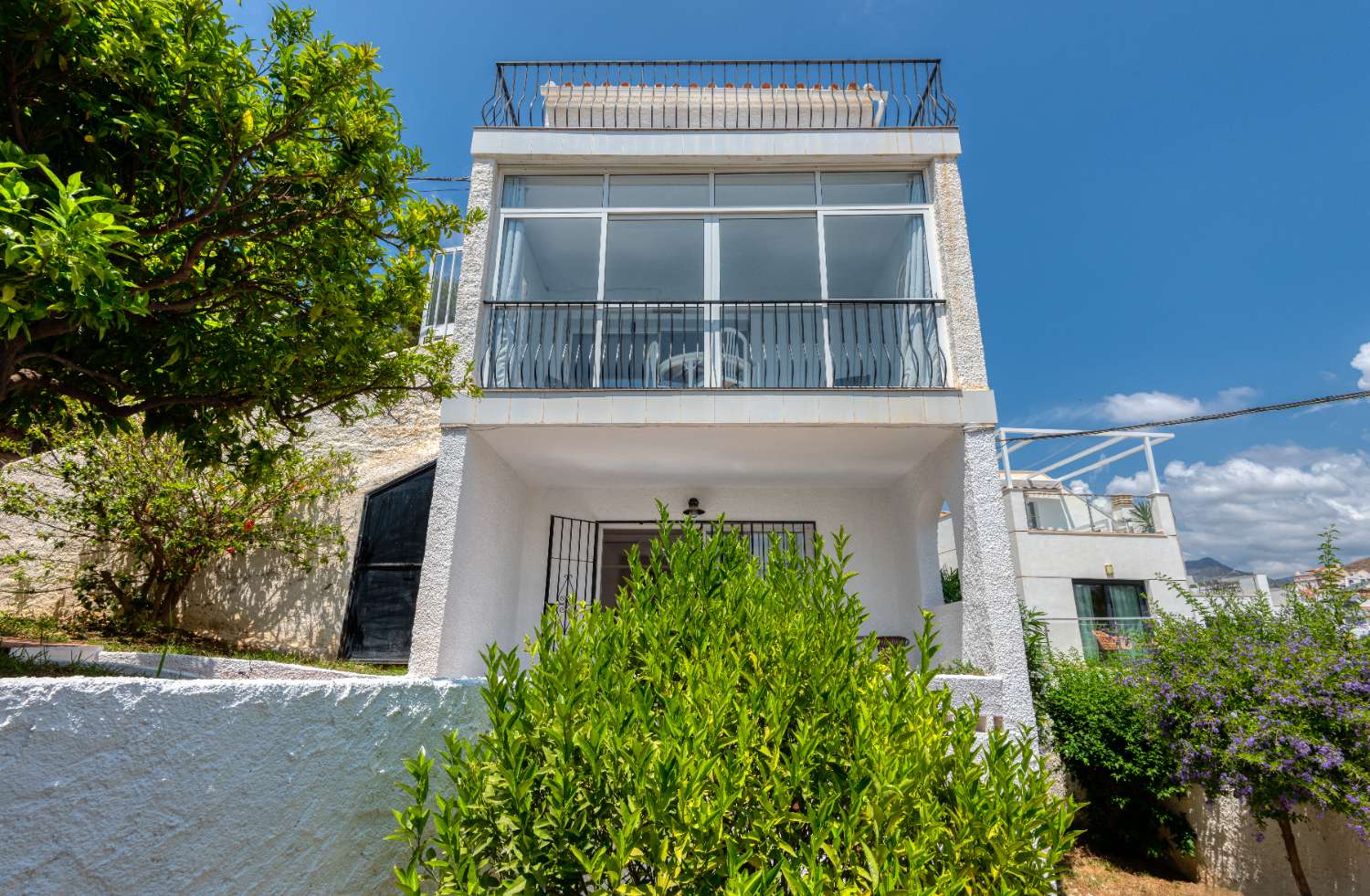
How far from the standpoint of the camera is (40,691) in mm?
1502

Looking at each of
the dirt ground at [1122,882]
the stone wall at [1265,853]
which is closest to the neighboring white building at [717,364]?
the dirt ground at [1122,882]

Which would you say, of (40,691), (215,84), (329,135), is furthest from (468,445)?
(40,691)

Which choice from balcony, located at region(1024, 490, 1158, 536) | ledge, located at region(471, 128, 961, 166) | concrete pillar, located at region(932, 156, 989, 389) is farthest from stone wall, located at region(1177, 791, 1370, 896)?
balcony, located at region(1024, 490, 1158, 536)

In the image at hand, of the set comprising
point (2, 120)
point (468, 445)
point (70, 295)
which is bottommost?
point (70, 295)

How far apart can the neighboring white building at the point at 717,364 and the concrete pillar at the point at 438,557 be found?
20 mm

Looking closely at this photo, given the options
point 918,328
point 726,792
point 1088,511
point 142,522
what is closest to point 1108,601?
point 1088,511

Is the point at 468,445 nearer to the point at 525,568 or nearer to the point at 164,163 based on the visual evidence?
the point at 525,568

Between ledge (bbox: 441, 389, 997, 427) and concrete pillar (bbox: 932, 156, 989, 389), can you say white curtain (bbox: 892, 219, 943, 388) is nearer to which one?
concrete pillar (bbox: 932, 156, 989, 389)

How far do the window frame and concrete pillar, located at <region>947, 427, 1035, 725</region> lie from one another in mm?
1377

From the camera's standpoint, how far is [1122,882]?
544 centimetres

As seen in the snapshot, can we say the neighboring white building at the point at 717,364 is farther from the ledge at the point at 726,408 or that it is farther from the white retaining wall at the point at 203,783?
the white retaining wall at the point at 203,783

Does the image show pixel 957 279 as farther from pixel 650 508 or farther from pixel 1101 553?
pixel 1101 553

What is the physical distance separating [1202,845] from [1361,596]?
2.63 metres

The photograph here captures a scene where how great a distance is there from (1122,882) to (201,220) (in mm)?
8393
